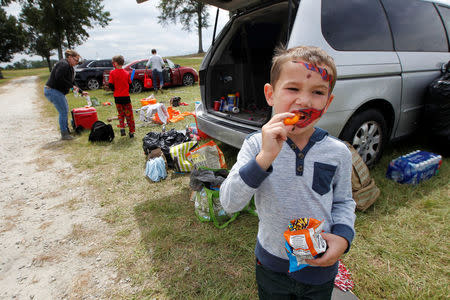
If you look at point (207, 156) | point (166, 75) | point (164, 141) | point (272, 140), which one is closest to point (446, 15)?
point (207, 156)

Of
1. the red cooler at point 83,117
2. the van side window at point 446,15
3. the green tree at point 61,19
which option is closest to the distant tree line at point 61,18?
the green tree at point 61,19

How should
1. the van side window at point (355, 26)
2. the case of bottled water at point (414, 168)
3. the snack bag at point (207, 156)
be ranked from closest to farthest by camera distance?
the van side window at point (355, 26) < the case of bottled water at point (414, 168) < the snack bag at point (207, 156)

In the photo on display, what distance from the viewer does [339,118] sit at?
246 cm

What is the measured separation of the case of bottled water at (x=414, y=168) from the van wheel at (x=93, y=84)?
13.5 meters

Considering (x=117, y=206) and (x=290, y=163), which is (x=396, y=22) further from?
(x=117, y=206)

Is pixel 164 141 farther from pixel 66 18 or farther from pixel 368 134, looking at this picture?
pixel 66 18

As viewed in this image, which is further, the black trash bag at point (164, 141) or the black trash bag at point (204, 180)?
the black trash bag at point (164, 141)

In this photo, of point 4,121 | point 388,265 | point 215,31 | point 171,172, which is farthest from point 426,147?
point 4,121

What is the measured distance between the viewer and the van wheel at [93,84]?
41.0 feet

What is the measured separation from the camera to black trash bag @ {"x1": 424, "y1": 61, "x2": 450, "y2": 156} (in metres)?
2.99

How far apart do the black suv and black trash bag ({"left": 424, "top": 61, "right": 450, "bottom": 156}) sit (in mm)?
13501

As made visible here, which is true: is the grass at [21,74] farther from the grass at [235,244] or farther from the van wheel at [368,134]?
the van wheel at [368,134]

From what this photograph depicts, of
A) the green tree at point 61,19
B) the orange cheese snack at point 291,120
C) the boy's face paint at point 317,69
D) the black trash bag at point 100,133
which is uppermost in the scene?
the green tree at point 61,19

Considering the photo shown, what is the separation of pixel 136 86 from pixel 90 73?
337 cm
